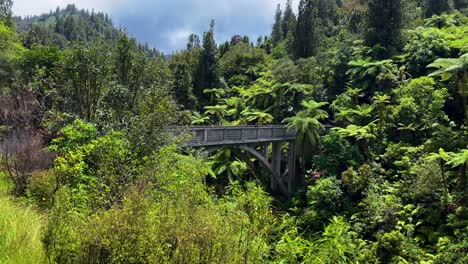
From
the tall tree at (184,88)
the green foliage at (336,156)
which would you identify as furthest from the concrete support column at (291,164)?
the tall tree at (184,88)

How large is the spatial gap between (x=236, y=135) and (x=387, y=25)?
595 inches

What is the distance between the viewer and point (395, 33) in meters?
26.3

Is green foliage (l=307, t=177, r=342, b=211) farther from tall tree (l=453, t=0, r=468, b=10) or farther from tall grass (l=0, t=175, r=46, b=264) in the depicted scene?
tall tree (l=453, t=0, r=468, b=10)

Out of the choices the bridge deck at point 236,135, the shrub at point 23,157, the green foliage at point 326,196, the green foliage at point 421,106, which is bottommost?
the green foliage at point 326,196

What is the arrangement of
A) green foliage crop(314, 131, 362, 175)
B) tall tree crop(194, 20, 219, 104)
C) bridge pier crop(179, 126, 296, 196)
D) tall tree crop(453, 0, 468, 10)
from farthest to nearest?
tall tree crop(453, 0, 468, 10)
tall tree crop(194, 20, 219, 104)
green foliage crop(314, 131, 362, 175)
bridge pier crop(179, 126, 296, 196)

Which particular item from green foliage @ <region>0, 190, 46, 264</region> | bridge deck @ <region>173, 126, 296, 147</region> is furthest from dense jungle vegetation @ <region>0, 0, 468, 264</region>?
bridge deck @ <region>173, 126, 296, 147</region>

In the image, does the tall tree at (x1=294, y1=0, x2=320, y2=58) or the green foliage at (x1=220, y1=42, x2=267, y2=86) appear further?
the green foliage at (x1=220, y1=42, x2=267, y2=86)

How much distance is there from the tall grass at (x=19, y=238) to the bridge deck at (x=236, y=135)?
6.62 m

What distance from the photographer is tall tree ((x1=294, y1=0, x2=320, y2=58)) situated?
34594 millimetres

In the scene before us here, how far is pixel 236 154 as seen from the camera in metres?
22.0

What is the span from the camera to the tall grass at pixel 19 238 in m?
3.45

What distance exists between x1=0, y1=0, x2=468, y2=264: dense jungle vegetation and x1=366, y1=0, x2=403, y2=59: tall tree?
0.08 metres

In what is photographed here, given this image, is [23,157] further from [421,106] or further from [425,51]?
[425,51]

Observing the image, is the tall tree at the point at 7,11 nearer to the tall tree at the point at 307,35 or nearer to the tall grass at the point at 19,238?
the tall tree at the point at 307,35
